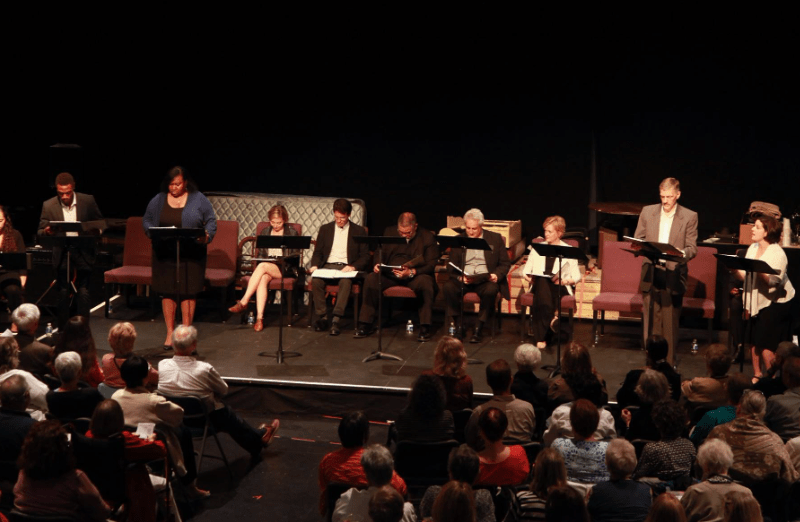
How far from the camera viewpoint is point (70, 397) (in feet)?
15.6

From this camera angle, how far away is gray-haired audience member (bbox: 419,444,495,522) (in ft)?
12.8

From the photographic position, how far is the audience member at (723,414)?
4.78 metres

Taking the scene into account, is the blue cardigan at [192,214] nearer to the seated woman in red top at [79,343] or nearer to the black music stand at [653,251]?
the seated woman in red top at [79,343]

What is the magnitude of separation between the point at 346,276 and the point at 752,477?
4.28 m

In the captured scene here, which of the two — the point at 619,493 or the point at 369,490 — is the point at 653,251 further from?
the point at 369,490

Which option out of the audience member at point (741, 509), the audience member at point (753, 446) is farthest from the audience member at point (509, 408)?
the audience member at point (741, 509)

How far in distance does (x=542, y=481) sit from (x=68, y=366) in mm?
2342

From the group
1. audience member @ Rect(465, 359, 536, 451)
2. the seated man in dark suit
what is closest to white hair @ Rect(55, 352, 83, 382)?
audience member @ Rect(465, 359, 536, 451)

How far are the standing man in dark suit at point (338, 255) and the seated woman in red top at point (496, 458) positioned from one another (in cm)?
394

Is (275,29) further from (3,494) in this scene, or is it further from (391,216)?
(3,494)

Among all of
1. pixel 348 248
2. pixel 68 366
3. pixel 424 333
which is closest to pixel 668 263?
pixel 424 333

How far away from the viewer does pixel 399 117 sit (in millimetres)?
9930

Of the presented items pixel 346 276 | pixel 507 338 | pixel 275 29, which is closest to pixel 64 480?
pixel 346 276

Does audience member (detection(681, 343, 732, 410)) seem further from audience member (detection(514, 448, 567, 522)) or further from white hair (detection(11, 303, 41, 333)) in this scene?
white hair (detection(11, 303, 41, 333))
